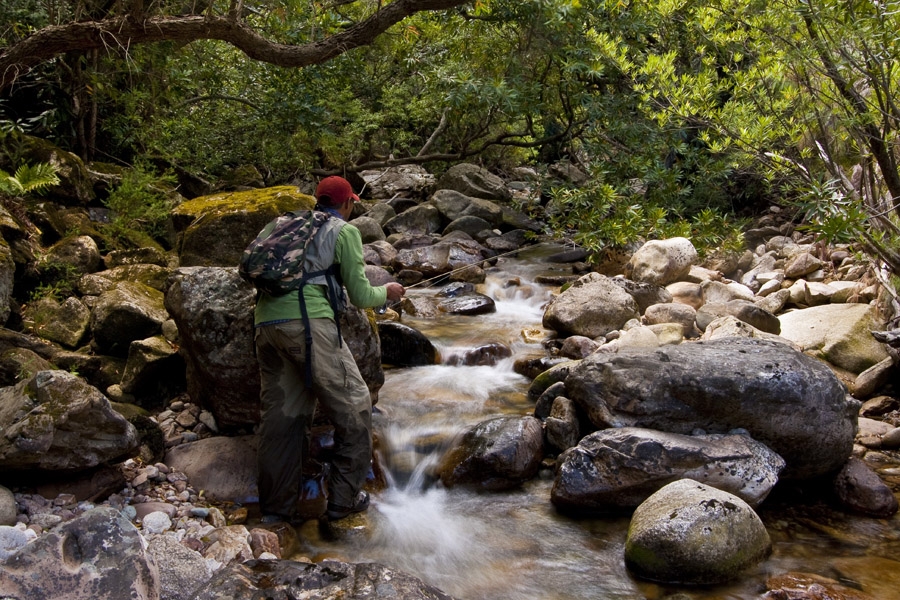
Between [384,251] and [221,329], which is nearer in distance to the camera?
[221,329]

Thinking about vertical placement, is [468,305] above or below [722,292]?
below

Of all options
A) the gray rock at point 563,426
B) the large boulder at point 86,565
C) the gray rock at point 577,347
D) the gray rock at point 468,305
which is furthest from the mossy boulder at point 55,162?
the gray rock at point 563,426

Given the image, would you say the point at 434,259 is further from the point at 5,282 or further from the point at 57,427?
the point at 57,427

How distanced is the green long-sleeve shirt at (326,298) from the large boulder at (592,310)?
4678mm

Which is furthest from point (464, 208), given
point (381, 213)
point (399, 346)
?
point (399, 346)

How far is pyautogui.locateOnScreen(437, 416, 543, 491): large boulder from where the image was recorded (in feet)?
18.1

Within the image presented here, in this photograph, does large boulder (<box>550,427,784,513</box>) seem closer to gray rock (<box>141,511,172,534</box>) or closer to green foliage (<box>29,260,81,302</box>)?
gray rock (<box>141,511,172,534</box>)

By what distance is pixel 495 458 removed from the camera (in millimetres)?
5520

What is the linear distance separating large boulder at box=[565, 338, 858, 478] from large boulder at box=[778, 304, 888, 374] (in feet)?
7.36

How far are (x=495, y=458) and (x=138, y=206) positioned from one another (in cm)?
563

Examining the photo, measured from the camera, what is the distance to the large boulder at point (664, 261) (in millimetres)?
10039

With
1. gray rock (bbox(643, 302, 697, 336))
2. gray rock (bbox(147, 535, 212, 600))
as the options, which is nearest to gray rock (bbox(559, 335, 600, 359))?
gray rock (bbox(643, 302, 697, 336))

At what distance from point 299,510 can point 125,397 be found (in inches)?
80.9

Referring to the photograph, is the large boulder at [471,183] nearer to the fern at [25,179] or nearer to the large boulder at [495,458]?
the fern at [25,179]
